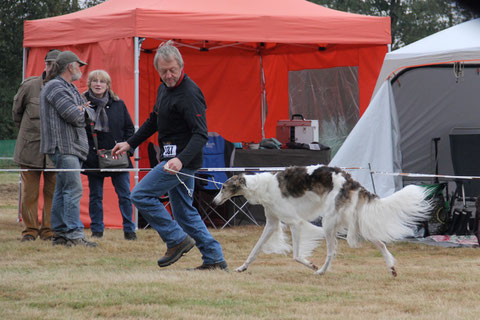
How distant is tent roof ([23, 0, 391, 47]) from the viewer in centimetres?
866

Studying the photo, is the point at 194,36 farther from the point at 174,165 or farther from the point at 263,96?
the point at 174,165

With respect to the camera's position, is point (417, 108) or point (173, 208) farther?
point (417, 108)

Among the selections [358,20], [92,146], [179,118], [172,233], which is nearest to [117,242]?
[92,146]

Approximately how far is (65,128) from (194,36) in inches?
102

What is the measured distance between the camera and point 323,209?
5781 mm

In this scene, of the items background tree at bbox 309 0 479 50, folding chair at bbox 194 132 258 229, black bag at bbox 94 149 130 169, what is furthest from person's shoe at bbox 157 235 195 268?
background tree at bbox 309 0 479 50

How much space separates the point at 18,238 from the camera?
7.88 meters

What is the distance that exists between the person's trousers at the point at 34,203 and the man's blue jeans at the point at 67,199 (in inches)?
26.0

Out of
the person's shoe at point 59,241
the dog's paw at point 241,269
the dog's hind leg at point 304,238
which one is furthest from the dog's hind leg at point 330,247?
the person's shoe at point 59,241

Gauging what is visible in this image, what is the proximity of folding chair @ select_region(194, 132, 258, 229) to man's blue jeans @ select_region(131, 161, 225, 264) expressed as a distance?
12.0 ft

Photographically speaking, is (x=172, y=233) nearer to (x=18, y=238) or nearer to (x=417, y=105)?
(x=18, y=238)

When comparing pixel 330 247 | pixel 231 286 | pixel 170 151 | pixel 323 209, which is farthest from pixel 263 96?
pixel 231 286

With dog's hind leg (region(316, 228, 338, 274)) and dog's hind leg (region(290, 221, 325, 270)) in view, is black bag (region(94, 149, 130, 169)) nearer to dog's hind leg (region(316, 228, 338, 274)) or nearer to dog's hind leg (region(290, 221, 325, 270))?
dog's hind leg (region(290, 221, 325, 270))

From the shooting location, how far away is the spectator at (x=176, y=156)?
4973mm
